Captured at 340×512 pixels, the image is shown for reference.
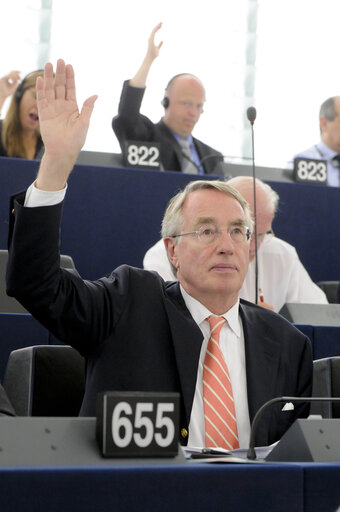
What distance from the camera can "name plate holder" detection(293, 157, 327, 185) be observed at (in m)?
4.93

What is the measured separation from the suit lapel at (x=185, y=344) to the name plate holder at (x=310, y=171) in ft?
9.58

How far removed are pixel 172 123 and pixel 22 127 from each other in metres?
0.89

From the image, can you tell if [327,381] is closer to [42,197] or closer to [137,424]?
[42,197]

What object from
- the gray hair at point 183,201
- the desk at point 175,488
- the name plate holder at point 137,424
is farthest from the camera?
the gray hair at point 183,201

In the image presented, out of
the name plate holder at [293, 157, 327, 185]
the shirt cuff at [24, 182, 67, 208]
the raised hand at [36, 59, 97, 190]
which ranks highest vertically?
the name plate holder at [293, 157, 327, 185]

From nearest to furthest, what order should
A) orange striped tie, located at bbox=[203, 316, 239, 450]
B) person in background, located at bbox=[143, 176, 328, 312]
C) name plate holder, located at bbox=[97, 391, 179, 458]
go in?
name plate holder, located at bbox=[97, 391, 179, 458] < orange striped tie, located at bbox=[203, 316, 239, 450] < person in background, located at bbox=[143, 176, 328, 312]

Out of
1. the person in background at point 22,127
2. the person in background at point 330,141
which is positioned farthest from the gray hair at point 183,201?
the person in background at point 330,141

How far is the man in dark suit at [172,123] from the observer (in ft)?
15.6

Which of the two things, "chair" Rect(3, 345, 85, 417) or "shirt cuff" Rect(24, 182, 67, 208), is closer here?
"shirt cuff" Rect(24, 182, 67, 208)

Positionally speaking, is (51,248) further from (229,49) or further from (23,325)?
(229,49)

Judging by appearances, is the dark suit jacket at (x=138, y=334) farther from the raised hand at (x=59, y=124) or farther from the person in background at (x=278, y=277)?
the person in background at (x=278, y=277)

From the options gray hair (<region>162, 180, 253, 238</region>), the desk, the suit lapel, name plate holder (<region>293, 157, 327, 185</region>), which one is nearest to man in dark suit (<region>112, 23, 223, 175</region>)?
name plate holder (<region>293, 157, 327, 185</region>)

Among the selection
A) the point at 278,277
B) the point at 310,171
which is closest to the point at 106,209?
the point at 278,277

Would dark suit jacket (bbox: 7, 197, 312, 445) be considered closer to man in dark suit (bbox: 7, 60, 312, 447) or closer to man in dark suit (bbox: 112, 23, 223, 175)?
man in dark suit (bbox: 7, 60, 312, 447)
